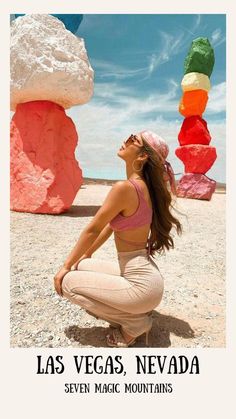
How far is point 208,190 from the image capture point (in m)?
9.68

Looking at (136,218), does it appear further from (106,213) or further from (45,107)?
(45,107)

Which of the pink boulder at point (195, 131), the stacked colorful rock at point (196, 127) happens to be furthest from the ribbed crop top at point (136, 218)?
the pink boulder at point (195, 131)

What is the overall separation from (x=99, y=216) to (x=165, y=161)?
0.58 metres

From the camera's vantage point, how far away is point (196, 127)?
962 cm

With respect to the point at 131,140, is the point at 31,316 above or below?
below

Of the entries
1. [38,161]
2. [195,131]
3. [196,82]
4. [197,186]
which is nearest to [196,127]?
[195,131]

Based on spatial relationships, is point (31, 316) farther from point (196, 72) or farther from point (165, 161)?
point (196, 72)

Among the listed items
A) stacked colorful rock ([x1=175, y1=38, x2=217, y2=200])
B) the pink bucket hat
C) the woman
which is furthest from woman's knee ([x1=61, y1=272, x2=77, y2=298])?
stacked colorful rock ([x1=175, y1=38, x2=217, y2=200])

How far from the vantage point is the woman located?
220cm

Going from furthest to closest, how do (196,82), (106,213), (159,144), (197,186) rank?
(197,186), (196,82), (159,144), (106,213)

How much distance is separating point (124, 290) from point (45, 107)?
4887 millimetres

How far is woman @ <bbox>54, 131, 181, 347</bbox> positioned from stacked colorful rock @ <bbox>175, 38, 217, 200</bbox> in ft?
24.8

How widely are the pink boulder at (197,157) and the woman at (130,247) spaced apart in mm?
7472

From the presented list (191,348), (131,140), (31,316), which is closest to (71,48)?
(131,140)
